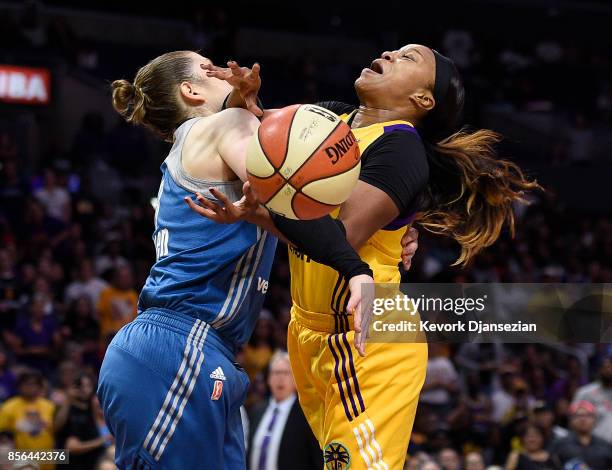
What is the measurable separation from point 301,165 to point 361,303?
463 mm

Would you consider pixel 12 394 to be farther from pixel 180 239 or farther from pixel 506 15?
pixel 506 15

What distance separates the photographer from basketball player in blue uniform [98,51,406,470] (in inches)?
134

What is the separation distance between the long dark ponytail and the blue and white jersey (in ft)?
2.98

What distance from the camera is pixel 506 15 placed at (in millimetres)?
20578

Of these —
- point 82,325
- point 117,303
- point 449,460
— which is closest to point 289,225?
point 449,460

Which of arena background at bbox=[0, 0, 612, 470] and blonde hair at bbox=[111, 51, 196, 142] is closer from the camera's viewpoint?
blonde hair at bbox=[111, 51, 196, 142]

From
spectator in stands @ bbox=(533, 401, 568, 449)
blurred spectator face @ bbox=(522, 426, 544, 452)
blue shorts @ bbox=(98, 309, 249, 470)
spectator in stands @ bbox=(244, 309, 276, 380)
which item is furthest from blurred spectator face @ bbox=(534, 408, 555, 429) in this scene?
blue shorts @ bbox=(98, 309, 249, 470)

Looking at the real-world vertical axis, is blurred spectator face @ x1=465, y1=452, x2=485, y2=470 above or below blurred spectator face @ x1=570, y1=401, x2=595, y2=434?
below

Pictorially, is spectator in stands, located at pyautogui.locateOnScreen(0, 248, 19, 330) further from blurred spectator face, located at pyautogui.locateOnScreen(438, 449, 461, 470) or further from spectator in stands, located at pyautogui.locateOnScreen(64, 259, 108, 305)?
blurred spectator face, located at pyautogui.locateOnScreen(438, 449, 461, 470)

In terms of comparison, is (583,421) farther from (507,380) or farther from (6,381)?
(6,381)

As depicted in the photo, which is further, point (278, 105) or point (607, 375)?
point (278, 105)

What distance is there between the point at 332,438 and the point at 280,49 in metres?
15.1

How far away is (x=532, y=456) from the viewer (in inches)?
324

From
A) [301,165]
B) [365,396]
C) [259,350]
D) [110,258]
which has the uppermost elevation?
[110,258]
